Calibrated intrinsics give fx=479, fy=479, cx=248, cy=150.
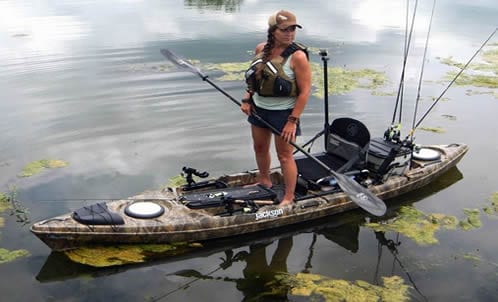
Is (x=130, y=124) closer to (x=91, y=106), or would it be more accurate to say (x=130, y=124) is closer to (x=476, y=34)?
(x=91, y=106)

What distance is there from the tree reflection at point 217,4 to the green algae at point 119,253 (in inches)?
788

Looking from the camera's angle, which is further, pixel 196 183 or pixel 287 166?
pixel 196 183

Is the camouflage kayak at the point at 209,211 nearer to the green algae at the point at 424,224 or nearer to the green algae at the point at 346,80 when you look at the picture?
the green algae at the point at 424,224

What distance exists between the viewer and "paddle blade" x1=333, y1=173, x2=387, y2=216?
5.70m

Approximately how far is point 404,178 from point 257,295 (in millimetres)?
3284

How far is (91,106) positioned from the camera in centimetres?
1076

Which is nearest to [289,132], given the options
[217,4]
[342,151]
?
[342,151]

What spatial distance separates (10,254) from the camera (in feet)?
18.5

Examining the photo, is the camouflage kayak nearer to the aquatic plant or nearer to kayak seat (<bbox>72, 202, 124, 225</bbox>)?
kayak seat (<bbox>72, 202, 124, 225</bbox>)

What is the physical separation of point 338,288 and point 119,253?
2537mm

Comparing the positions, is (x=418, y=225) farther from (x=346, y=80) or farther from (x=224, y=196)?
(x=346, y=80)

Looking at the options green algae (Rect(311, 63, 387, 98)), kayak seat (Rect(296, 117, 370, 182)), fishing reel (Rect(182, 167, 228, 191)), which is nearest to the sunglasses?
kayak seat (Rect(296, 117, 370, 182))

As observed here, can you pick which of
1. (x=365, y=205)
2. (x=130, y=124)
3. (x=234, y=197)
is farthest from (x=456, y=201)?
(x=130, y=124)

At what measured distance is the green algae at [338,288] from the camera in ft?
17.0
